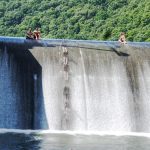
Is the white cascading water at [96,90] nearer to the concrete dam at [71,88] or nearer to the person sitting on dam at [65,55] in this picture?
the concrete dam at [71,88]

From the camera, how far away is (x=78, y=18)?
54062 millimetres

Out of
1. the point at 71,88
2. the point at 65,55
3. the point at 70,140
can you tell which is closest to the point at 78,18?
the point at 65,55

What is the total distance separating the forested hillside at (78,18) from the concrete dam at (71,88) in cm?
1873

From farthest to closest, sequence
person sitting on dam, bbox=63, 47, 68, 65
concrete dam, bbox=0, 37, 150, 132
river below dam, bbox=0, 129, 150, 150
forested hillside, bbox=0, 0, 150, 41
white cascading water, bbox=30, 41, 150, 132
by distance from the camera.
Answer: forested hillside, bbox=0, 0, 150, 41 < person sitting on dam, bbox=63, 47, 68, 65 < white cascading water, bbox=30, 41, 150, 132 < concrete dam, bbox=0, 37, 150, 132 < river below dam, bbox=0, 129, 150, 150

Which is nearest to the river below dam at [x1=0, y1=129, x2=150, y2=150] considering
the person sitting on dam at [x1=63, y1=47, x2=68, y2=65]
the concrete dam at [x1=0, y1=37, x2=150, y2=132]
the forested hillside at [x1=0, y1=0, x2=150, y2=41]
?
the concrete dam at [x1=0, y1=37, x2=150, y2=132]

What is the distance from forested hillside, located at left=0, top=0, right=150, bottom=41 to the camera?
4697cm

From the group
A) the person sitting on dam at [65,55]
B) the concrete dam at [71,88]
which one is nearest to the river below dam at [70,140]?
the concrete dam at [71,88]

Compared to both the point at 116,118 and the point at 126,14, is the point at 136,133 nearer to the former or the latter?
the point at 116,118

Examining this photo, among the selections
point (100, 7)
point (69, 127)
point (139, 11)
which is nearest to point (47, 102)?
point (69, 127)

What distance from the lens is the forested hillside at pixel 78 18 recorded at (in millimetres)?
46969

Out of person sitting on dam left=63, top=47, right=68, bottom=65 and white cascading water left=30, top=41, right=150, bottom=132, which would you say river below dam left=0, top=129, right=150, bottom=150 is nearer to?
white cascading water left=30, top=41, right=150, bottom=132

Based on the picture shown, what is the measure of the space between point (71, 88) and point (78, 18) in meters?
31.6

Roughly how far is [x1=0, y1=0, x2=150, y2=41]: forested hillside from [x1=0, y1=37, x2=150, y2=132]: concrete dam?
61.4 ft

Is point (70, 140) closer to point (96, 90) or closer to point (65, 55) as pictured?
point (96, 90)
